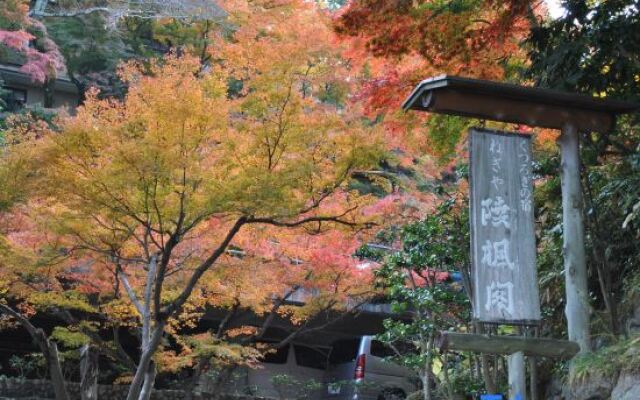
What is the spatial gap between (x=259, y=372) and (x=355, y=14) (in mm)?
11145

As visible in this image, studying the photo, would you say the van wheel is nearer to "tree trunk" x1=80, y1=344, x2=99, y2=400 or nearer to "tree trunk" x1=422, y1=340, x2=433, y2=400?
"tree trunk" x1=422, y1=340, x2=433, y2=400

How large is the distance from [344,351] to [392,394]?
1405 millimetres

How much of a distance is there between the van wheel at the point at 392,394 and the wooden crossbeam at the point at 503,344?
877 centimetres

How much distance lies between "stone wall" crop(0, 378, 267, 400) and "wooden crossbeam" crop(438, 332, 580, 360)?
365 inches

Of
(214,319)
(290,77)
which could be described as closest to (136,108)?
(290,77)

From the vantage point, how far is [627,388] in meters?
5.52

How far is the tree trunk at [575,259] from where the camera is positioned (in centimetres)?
579

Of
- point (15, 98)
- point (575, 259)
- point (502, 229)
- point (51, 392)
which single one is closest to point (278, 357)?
point (51, 392)

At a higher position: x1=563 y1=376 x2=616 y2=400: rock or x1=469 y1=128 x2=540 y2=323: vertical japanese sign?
x1=469 y1=128 x2=540 y2=323: vertical japanese sign

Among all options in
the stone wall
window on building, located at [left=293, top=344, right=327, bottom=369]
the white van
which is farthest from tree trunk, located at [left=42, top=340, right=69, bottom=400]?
window on building, located at [left=293, top=344, right=327, bottom=369]

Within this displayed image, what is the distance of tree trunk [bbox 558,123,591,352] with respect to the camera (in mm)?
5793

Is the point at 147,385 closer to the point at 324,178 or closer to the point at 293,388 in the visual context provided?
the point at 324,178

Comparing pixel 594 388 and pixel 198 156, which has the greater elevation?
pixel 198 156

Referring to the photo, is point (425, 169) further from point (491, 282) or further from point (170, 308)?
point (491, 282)
